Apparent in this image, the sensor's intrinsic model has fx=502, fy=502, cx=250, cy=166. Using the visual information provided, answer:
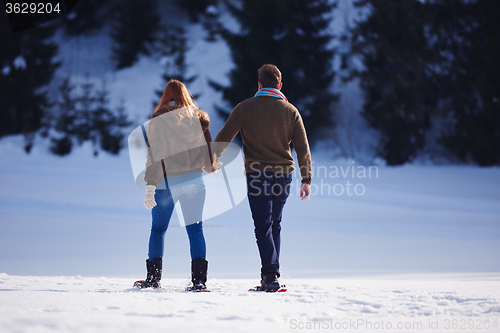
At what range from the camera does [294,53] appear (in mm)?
22703

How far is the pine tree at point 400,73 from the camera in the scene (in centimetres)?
2028

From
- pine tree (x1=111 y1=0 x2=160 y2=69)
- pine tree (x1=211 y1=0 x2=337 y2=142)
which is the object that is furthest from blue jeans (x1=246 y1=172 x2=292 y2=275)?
pine tree (x1=111 y1=0 x2=160 y2=69)

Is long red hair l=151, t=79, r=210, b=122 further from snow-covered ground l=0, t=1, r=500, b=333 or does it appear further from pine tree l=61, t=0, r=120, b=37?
pine tree l=61, t=0, r=120, b=37

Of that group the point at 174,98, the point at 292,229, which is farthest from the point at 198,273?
the point at 292,229

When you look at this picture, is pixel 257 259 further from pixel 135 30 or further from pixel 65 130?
pixel 135 30

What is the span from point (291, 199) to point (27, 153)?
50.3 feet

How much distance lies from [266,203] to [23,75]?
25.6 metres

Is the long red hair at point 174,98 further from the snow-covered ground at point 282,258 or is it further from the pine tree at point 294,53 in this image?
the pine tree at point 294,53

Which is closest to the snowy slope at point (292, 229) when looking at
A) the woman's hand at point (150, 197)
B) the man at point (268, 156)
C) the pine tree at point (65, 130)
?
the man at point (268, 156)

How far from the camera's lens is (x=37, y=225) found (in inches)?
353

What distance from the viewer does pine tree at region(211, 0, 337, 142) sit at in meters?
22.5

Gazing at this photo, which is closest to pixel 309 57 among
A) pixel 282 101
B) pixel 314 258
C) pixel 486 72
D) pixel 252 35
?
pixel 252 35

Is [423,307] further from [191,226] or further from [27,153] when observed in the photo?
[27,153]

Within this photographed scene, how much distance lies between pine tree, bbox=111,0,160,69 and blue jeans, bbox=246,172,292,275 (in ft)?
100
